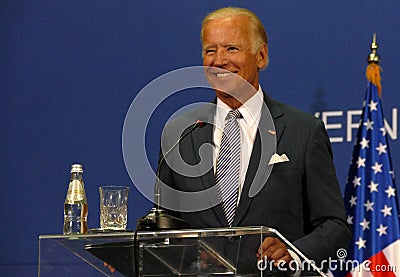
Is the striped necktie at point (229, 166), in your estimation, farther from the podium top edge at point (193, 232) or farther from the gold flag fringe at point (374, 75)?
the gold flag fringe at point (374, 75)

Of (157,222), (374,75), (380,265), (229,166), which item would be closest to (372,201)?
(380,265)

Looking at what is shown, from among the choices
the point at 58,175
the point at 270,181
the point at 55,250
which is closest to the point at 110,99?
the point at 58,175

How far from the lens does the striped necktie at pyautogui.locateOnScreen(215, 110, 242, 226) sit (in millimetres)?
2863

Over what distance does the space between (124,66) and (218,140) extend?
177cm

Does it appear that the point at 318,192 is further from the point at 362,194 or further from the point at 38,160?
the point at 38,160

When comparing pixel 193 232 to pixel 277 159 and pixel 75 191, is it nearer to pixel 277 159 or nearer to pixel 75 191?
pixel 75 191

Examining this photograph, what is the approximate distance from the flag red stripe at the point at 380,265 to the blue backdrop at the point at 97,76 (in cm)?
52

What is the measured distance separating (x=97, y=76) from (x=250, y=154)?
1.95m

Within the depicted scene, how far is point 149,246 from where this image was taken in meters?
2.21

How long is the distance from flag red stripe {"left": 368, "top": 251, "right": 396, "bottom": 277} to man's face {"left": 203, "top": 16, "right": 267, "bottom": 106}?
103 cm

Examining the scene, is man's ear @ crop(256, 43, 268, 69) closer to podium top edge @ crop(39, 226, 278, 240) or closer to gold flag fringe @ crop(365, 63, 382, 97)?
gold flag fringe @ crop(365, 63, 382, 97)

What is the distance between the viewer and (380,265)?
11.9ft

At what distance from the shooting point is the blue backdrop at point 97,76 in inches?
162

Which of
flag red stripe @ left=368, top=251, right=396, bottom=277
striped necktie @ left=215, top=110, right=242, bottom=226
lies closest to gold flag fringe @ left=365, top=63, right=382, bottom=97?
flag red stripe @ left=368, top=251, right=396, bottom=277
